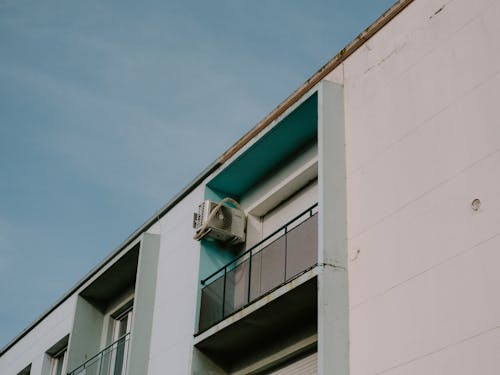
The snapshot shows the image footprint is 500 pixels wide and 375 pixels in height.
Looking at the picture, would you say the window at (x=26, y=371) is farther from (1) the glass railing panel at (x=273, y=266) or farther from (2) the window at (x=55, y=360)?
(1) the glass railing panel at (x=273, y=266)

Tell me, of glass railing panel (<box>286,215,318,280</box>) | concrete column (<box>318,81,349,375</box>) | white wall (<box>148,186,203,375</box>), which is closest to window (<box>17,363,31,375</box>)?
white wall (<box>148,186,203,375</box>)

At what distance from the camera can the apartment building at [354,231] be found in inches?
428

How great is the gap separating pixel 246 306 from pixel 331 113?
3.19m

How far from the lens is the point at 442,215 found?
1132cm

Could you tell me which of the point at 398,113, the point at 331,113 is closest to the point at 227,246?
the point at 331,113

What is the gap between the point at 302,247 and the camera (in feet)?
46.1

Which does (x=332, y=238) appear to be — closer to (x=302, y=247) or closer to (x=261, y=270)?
(x=302, y=247)

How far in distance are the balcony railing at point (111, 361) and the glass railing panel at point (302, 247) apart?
16.3 feet

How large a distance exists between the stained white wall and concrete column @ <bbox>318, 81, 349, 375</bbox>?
0.13 metres

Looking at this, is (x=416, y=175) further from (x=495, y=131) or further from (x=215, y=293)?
(x=215, y=293)

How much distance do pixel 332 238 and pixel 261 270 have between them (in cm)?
242

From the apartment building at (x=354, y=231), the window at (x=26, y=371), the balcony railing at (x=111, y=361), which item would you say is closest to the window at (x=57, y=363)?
the window at (x=26, y=371)

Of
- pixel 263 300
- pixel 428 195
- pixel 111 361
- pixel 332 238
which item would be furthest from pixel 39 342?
pixel 428 195

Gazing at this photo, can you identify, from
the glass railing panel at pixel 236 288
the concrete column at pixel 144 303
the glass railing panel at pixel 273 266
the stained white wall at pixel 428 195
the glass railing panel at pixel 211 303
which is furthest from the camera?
the concrete column at pixel 144 303
